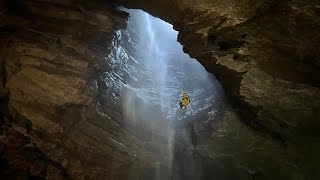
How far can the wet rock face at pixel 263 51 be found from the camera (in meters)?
6.30

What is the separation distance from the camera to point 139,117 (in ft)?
32.3

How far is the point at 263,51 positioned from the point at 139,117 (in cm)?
450

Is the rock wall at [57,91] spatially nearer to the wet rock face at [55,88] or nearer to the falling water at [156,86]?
the wet rock face at [55,88]

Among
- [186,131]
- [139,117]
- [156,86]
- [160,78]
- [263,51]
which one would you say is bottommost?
[186,131]

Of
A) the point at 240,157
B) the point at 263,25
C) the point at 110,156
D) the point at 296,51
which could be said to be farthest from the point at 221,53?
the point at 110,156

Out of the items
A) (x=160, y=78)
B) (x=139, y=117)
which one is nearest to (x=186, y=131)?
(x=139, y=117)

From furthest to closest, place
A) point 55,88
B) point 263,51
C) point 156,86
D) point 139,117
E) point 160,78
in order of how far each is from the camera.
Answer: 1. point 160,78
2. point 156,86
3. point 139,117
4. point 55,88
5. point 263,51

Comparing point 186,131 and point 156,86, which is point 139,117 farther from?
point 156,86

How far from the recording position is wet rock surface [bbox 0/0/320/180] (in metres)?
6.80

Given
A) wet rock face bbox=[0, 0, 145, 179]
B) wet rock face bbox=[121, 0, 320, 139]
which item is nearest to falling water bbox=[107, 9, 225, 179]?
wet rock face bbox=[0, 0, 145, 179]

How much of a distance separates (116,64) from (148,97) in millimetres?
1903

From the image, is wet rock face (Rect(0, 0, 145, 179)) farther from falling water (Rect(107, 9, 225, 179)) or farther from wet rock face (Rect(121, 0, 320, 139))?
wet rock face (Rect(121, 0, 320, 139))

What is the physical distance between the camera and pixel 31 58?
800 centimetres

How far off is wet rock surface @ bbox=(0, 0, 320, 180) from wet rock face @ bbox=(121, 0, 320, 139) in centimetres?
2
